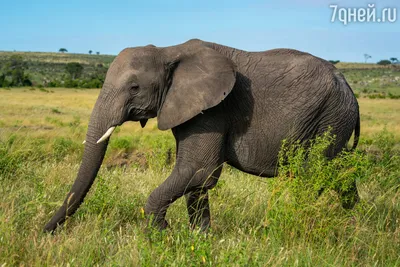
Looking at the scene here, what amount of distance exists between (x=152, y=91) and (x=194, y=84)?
1.29 feet

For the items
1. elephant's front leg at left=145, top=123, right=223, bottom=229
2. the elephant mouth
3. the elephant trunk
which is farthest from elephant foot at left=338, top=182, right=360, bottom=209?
the elephant trunk

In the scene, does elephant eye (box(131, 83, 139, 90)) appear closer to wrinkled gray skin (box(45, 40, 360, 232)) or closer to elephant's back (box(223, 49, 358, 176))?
wrinkled gray skin (box(45, 40, 360, 232))

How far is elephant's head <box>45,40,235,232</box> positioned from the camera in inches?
207

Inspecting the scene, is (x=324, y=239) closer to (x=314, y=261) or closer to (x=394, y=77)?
(x=314, y=261)

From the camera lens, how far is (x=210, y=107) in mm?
5309

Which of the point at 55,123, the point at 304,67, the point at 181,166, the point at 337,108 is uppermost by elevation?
the point at 304,67

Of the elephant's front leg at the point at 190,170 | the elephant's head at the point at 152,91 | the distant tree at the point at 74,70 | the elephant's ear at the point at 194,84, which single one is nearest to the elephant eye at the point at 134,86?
the elephant's head at the point at 152,91

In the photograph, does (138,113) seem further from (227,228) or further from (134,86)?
(227,228)

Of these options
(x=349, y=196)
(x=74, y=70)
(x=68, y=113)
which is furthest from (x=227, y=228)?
(x=74, y=70)

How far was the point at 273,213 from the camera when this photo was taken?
5309mm

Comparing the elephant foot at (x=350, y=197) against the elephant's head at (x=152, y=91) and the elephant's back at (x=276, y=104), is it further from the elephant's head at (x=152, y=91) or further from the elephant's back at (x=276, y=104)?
the elephant's head at (x=152, y=91)

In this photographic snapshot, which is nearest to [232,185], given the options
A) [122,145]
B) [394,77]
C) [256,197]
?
[256,197]

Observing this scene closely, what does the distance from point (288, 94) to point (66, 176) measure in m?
3.53

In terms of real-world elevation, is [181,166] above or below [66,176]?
above
